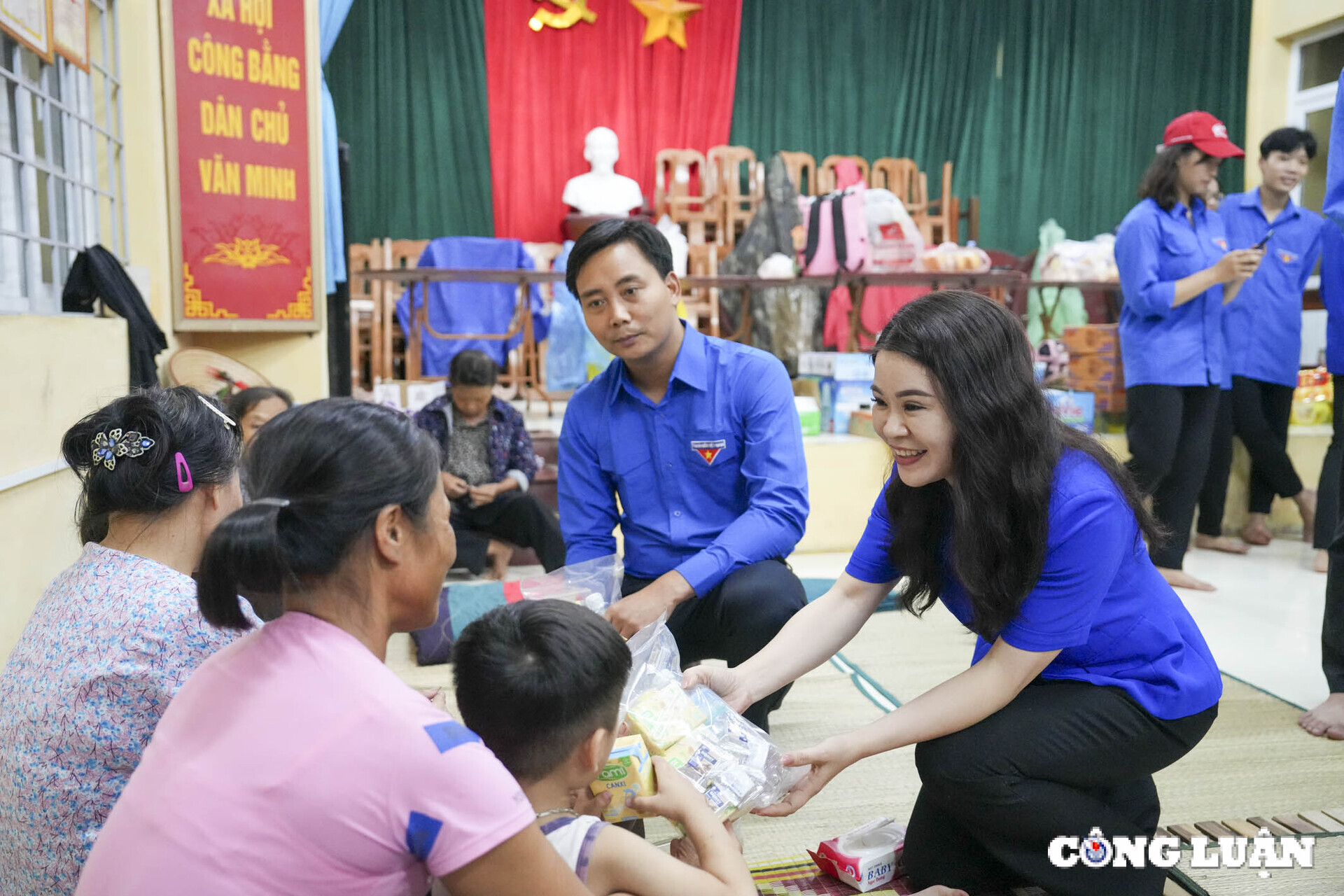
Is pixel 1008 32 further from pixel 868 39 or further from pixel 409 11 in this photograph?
pixel 409 11

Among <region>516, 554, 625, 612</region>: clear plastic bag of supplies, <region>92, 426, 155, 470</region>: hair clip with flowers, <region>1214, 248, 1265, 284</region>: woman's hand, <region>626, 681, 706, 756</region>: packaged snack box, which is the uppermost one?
<region>1214, 248, 1265, 284</region>: woman's hand

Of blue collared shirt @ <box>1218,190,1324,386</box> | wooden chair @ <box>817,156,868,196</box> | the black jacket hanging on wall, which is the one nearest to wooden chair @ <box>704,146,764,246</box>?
wooden chair @ <box>817,156,868,196</box>

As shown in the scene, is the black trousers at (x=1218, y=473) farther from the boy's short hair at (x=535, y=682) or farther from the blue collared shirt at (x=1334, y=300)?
the boy's short hair at (x=535, y=682)

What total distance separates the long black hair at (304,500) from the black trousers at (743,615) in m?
1.00

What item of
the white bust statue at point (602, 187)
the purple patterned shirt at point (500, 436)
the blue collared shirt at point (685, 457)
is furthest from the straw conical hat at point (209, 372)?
the white bust statue at point (602, 187)

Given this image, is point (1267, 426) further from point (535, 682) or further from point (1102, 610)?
point (535, 682)

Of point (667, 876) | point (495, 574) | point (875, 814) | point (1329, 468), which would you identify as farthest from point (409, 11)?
point (667, 876)

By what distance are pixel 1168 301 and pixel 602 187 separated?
14.3 ft

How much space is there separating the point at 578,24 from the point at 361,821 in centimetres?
725

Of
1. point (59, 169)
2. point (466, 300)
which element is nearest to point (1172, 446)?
point (59, 169)

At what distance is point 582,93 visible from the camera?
7242 millimetres

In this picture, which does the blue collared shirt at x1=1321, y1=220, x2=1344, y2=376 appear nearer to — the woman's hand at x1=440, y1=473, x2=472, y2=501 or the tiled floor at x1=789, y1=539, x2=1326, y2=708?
the tiled floor at x1=789, y1=539, x2=1326, y2=708

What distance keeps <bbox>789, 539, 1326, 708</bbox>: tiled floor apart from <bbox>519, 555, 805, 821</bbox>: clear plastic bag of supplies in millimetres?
1695

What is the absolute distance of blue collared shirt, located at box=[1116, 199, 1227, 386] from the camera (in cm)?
326
